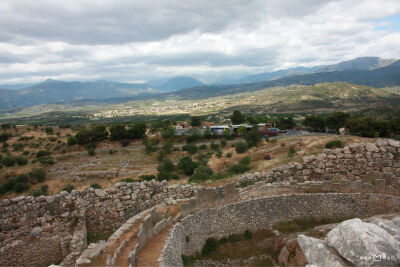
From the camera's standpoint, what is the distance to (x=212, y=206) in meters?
11.6

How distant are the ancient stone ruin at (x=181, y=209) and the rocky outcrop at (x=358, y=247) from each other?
16.7 ft

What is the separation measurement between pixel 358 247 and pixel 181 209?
278 inches

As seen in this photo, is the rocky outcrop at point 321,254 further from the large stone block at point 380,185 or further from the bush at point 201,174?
the bush at point 201,174

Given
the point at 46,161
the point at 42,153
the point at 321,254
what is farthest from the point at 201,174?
the point at 42,153

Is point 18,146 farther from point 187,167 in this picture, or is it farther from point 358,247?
point 358,247

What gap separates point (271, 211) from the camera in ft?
40.9

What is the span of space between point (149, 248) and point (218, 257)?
3733 mm

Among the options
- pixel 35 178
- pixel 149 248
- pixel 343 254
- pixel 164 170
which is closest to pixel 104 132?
pixel 35 178

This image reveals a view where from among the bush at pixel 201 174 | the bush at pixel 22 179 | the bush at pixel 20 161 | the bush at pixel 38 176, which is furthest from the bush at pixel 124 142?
the bush at pixel 201 174

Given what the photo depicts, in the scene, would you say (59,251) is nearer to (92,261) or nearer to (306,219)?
(92,261)

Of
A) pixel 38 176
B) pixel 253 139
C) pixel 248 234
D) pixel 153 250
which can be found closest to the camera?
pixel 153 250

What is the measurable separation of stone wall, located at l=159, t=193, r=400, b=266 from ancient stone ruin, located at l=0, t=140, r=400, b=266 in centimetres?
5

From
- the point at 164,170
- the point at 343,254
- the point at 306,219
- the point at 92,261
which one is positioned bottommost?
the point at 164,170

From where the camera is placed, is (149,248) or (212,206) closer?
(149,248)
